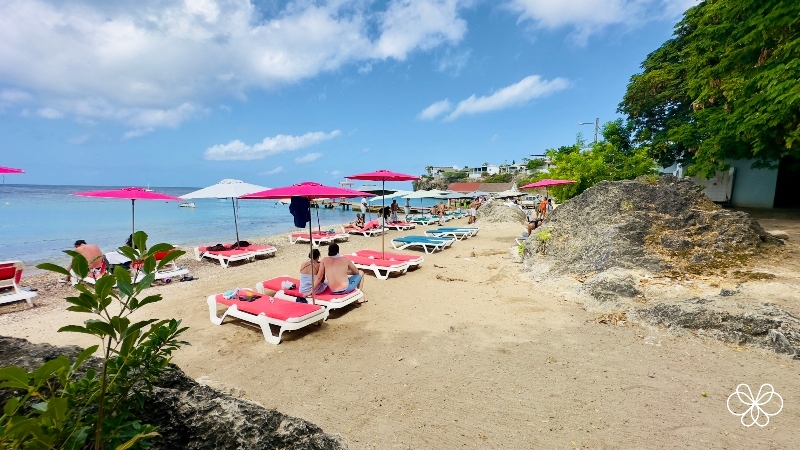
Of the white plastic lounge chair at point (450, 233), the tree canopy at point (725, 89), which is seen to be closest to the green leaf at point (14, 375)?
the tree canopy at point (725, 89)

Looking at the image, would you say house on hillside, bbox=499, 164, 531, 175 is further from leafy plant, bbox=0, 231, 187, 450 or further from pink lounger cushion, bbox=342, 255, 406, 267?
leafy plant, bbox=0, 231, 187, 450

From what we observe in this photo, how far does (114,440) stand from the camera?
1028 mm

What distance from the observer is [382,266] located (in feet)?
28.0

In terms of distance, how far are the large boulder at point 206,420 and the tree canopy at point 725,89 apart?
9258 mm

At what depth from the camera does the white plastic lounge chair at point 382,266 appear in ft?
27.9

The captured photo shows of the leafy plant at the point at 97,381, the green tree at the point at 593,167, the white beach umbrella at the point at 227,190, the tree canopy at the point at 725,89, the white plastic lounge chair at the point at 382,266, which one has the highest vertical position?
the tree canopy at the point at 725,89

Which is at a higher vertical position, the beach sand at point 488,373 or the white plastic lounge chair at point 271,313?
the white plastic lounge chair at point 271,313

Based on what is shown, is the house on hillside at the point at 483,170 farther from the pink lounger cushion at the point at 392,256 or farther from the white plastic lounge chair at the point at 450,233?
the pink lounger cushion at the point at 392,256

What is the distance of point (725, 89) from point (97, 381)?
1539cm

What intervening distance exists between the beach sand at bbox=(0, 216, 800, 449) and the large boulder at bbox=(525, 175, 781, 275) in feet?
4.52

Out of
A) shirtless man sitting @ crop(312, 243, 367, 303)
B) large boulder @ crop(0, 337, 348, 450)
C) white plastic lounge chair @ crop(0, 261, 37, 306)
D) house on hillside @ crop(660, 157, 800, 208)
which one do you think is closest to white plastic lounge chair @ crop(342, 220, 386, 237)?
shirtless man sitting @ crop(312, 243, 367, 303)

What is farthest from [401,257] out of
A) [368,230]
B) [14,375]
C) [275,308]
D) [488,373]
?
[14,375]

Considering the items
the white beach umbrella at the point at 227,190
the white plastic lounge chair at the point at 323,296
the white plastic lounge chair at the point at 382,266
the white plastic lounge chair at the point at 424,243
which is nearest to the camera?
the white plastic lounge chair at the point at 323,296

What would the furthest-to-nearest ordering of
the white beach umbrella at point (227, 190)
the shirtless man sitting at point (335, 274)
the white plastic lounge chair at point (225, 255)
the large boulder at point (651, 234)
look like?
the white plastic lounge chair at point (225, 255)
the white beach umbrella at point (227, 190)
the large boulder at point (651, 234)
the shirtless man sitting at point (335, 274)
